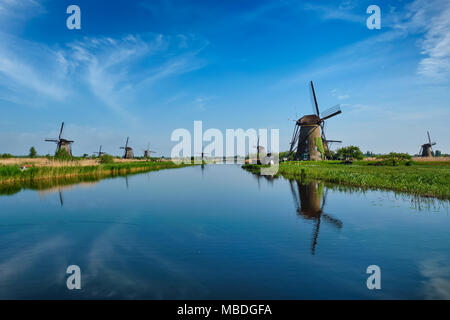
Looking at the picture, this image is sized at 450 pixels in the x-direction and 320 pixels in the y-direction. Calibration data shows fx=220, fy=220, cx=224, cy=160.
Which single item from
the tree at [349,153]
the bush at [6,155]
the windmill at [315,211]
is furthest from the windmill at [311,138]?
the bush at [6,155]

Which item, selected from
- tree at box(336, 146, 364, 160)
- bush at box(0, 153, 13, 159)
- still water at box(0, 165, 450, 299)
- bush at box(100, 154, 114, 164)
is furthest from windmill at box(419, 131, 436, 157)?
bush at box(0, 153, 13, 159)

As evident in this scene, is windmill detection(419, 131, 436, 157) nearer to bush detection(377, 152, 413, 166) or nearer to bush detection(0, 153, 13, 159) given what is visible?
bush detection(377, 152, 413, 166)

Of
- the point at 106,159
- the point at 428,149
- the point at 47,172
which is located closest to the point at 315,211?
the point at 47,172

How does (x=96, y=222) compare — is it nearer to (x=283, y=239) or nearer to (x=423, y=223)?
(x=283, y=239)

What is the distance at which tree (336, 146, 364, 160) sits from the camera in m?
44.4

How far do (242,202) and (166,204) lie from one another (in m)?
4.56

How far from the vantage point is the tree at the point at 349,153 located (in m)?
44.4

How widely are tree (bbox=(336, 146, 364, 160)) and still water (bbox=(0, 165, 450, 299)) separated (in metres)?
35.5

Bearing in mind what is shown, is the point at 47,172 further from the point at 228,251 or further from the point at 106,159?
the point at 228,251

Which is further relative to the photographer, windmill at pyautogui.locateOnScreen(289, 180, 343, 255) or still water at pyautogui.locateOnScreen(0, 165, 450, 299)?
windmill at pyautogui.locateOnScreen(289, 180, 343, 255)

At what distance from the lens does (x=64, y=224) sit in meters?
9.06
